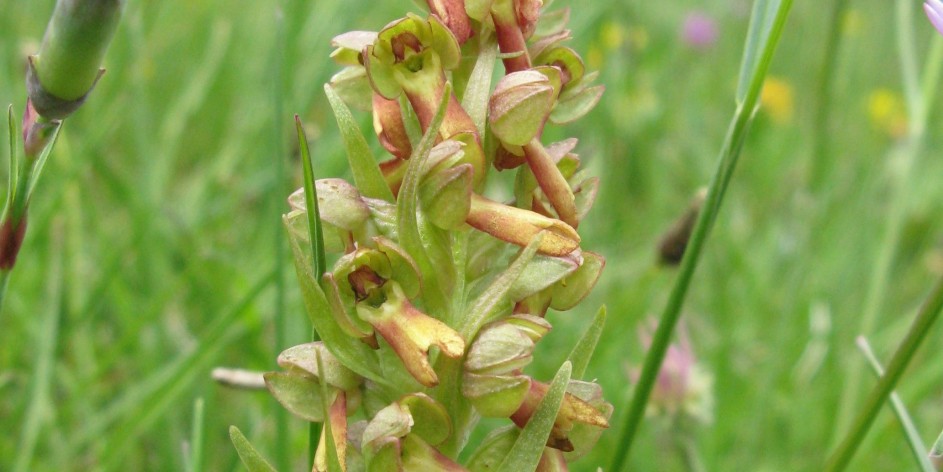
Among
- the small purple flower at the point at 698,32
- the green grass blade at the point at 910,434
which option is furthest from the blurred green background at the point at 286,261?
the green grass blade at the point at 910,434

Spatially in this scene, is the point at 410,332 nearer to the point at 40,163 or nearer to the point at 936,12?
the point at 40,163

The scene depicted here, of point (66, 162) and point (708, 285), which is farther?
point (708, 285)

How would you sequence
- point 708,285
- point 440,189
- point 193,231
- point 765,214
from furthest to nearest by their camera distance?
1. point 765,214
2. point 708,285
3. point 193,231
4. point 440,189

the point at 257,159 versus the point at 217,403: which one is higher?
the point at 257,159

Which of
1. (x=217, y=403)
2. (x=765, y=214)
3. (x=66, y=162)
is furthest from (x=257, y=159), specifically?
(x=765, y=214)

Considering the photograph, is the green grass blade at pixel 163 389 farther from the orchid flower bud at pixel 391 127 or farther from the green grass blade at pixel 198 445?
the orchid flower bud at pixel 391 127

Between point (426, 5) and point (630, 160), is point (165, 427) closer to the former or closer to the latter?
point (426, 5)

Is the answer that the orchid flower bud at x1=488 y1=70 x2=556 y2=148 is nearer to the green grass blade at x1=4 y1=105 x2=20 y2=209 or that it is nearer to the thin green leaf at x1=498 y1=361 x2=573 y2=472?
the thin green leaf at x1=498 y1=361 x2=573 y2=472
